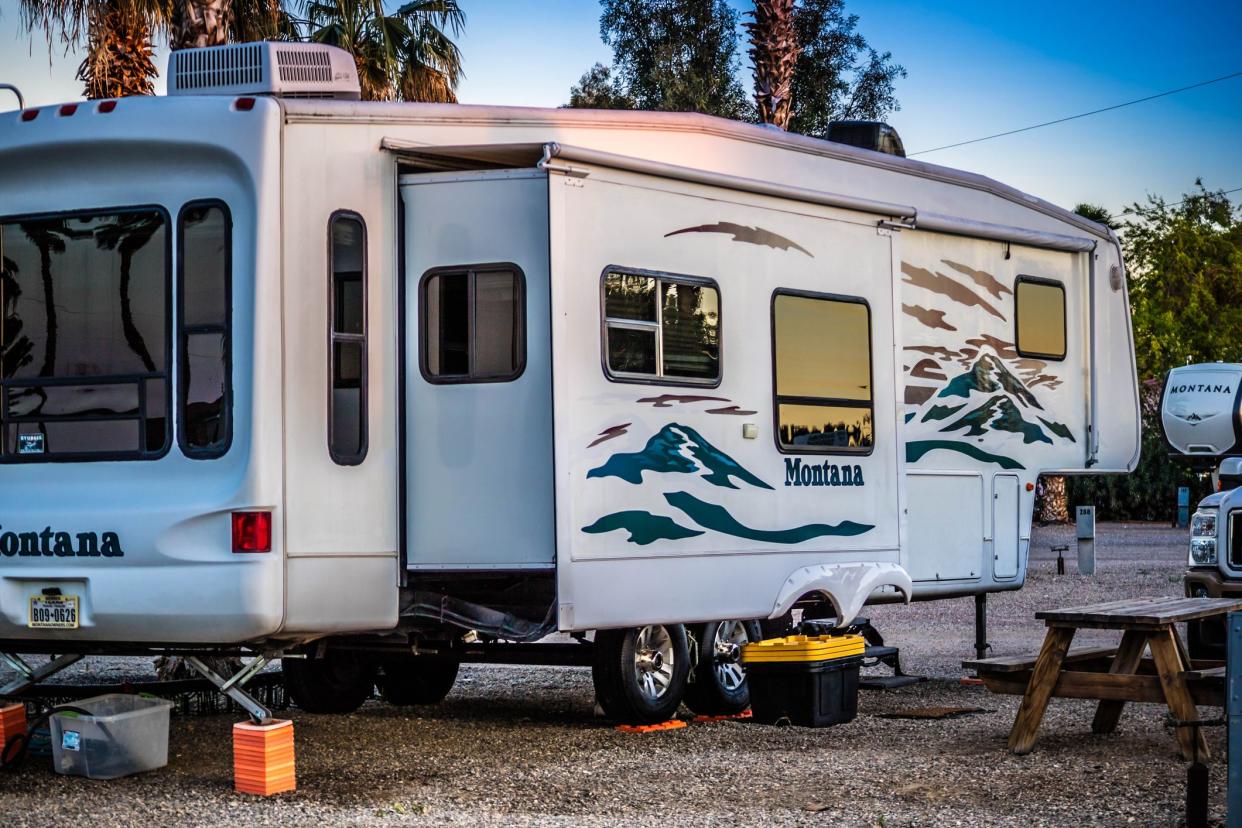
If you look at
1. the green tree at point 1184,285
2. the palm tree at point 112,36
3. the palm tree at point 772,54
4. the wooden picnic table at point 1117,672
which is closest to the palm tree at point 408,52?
the palm tree at point 112,36

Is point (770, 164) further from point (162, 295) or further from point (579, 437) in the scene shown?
point (162, 295)

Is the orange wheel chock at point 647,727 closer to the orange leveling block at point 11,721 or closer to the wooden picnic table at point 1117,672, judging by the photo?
the wooden picnic table at point 1117,672

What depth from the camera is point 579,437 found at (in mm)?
8047

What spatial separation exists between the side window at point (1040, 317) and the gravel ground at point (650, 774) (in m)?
2.43

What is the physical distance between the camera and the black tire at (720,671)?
30.9 ft

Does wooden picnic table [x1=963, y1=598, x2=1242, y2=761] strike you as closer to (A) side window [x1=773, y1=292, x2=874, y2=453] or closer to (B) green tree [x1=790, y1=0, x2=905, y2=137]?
(A) side window [x1=773, y1=292, x2=874, y2=453]

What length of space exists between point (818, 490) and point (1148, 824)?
319 cm

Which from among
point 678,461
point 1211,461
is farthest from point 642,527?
point 1211,461

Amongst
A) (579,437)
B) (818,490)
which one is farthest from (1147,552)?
(579,437)

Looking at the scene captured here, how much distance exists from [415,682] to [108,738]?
9.99ft

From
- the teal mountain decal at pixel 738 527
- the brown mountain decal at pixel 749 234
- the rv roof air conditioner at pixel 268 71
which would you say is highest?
the rv roof air conditioner at pixel 268 71

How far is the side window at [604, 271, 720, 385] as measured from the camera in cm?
837

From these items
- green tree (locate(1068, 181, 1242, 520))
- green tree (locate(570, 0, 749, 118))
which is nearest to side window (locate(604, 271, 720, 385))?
green tree (locate(570, 0, 749, 118))

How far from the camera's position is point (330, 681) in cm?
996
